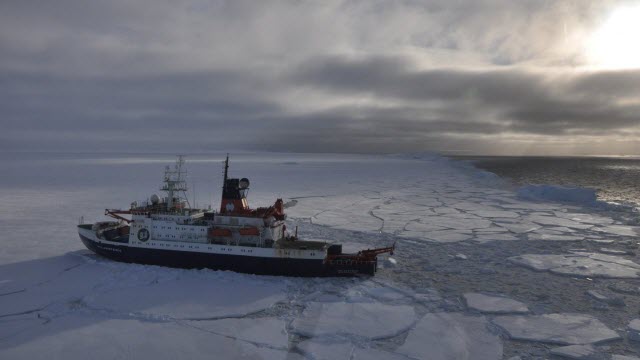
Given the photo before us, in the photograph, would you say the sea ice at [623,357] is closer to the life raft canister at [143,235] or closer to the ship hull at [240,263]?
the ship hull at [240,263]

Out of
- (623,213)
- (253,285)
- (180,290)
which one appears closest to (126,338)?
(180,290)

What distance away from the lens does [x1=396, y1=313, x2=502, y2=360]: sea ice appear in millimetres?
9750

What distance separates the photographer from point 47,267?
1570 cm

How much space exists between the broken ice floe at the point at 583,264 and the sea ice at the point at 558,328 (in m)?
4.88

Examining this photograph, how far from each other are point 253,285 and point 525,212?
23.4 metres

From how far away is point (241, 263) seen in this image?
16.0 m

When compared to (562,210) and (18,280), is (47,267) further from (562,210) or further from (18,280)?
(562,210)

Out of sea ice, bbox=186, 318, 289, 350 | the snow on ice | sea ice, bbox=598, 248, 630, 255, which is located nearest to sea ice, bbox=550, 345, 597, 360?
the snow on ice

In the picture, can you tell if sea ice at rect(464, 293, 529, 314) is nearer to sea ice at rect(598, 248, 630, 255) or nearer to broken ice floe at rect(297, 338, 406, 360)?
broken ice floe at rect(297, 338, 406, 360)

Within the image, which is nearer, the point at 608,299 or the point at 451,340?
the point at 451,340

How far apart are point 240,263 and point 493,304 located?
9.06 m

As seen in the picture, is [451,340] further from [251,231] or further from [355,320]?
[251,231]

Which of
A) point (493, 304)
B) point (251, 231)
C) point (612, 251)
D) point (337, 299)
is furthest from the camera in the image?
point (612, 251)

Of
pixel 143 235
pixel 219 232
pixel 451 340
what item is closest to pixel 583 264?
pixel 451 340
